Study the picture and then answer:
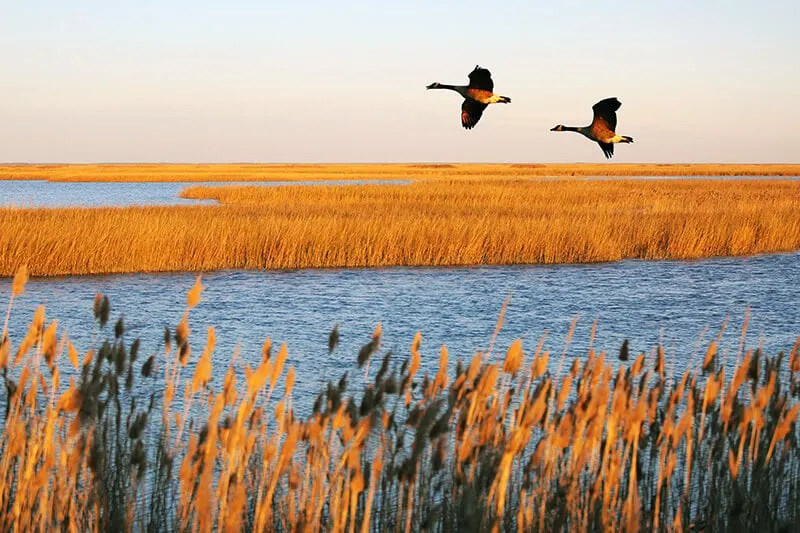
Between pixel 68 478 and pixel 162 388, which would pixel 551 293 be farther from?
pixel 68 478

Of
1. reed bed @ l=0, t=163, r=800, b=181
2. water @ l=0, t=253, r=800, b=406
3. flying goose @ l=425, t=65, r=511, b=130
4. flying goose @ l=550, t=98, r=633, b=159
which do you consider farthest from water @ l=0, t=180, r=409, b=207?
flying goose @ l=550, t=98, r=633, b=159

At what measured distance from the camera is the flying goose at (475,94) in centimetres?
712

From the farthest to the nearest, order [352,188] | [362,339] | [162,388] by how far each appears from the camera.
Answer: [352,188] < [362,339] < [162,388]

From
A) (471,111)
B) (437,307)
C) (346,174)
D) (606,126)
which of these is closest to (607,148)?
(606,126)

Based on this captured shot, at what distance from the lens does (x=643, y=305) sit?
14.2 meters

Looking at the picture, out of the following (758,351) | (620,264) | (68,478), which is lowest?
(620,264)

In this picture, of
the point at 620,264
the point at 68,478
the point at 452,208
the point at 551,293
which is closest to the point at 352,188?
the point at 452,208

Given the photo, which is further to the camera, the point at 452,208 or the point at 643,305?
the point at 452,208

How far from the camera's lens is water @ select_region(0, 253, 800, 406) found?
10.8m

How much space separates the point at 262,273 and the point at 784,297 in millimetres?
8434

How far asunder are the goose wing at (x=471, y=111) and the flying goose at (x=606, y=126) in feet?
2.66

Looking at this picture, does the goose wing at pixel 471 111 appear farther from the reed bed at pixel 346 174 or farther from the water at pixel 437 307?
the reed bed at pixel 346 174

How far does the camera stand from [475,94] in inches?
282

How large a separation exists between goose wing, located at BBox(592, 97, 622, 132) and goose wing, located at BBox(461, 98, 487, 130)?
2.66 feet
